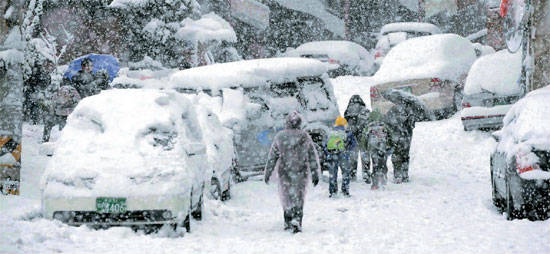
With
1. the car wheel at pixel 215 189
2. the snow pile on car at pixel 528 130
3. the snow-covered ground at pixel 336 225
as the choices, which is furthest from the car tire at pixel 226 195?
the snow pile on car at pixel 528 130

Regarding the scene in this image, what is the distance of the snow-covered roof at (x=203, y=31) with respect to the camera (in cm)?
2595

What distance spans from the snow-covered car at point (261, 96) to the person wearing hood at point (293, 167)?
10.9 ft

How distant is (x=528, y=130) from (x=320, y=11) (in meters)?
28.2

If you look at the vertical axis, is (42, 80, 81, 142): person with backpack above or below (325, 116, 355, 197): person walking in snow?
above

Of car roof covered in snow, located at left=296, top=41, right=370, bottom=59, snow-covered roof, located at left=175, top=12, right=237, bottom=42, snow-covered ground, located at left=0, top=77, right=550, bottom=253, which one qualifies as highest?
snow-covered roof, located at left=175, top=12, right=237, bottom=42

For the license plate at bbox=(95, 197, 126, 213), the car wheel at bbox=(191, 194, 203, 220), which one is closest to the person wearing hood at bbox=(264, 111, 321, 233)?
the car wheel at bbox=(191, 194, 203, 220)

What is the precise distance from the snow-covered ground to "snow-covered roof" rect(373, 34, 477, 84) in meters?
3.08

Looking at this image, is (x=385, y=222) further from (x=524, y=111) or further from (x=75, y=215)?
(x=75, y=215)

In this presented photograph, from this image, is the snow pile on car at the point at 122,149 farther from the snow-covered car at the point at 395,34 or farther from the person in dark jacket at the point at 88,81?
the snow-covered car at the point at 395,34

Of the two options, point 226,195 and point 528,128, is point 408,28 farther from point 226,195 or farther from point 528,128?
point 528,128

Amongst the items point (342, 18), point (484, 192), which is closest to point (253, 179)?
point (484, 192)

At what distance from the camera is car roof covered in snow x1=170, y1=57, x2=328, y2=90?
14.3 m

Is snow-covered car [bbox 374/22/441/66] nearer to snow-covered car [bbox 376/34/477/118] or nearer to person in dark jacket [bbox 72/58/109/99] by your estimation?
snow-covered car [bbox 376/34/477/118]

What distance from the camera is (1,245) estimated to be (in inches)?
290
